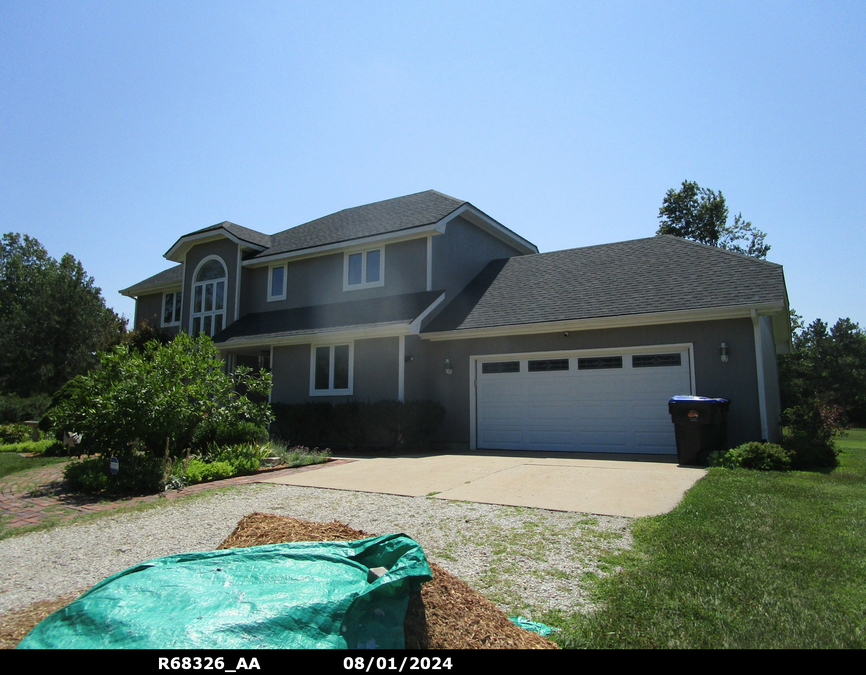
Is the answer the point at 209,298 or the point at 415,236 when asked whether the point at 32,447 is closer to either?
the point at 209,298

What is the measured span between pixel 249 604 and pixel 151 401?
23.6ft

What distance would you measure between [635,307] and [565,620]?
9760mm

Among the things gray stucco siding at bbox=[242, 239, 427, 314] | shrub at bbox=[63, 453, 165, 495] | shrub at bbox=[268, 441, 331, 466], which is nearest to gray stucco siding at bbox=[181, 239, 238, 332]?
gray stucco siding at bbox=[242, 239, 427, 314]

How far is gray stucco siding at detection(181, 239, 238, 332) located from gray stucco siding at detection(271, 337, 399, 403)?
3549 mm

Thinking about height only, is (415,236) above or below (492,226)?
below

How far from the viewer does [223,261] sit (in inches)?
738

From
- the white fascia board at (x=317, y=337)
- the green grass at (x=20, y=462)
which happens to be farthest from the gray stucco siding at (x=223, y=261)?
the green grass at (x=20, y=462)

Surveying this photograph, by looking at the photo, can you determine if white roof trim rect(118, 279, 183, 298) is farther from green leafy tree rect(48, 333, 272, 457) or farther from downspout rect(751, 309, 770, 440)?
downspout rect(751, 309, 770, 440)

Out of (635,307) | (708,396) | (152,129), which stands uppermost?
(152,129)

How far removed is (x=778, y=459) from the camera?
9031 mm

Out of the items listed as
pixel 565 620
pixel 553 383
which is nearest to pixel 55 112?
pixel 553 383

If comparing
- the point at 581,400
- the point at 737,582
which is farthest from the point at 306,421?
the point at 737,582
